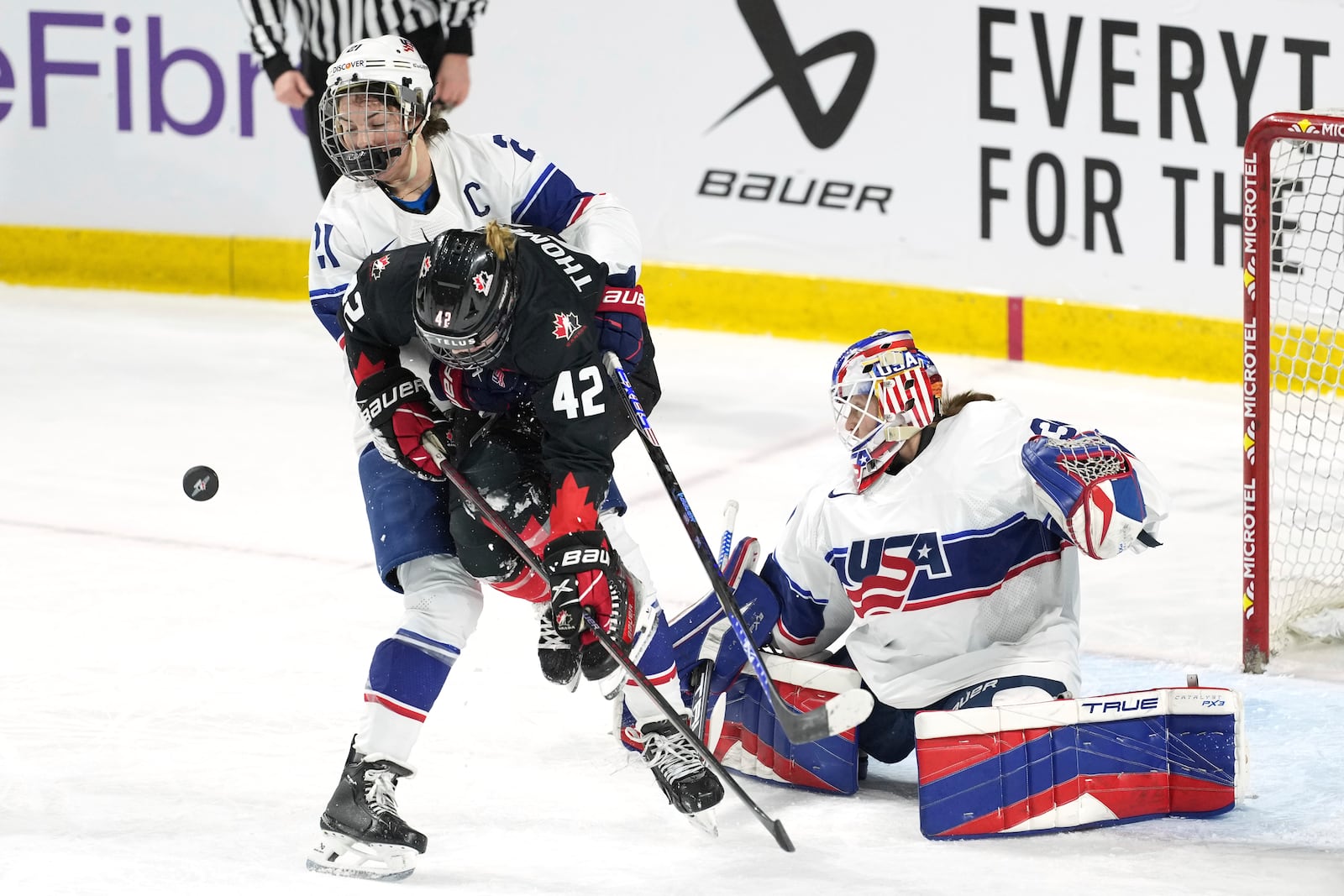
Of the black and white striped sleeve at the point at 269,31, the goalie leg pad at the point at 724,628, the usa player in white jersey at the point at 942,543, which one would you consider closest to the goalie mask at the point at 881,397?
the usa player in white jersey at the point at 942,543

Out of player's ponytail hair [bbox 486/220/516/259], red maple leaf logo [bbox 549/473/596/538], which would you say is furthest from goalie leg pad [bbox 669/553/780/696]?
player's ponytail hair [bbox 486/220/516/259]

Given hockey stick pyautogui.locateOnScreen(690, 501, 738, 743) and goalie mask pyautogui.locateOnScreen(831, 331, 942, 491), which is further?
hockey stick pyautogui.locateOnScreen(690, 501, 738, 743)

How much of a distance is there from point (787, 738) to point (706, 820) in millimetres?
213

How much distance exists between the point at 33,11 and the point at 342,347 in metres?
4.62

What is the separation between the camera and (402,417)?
3088 mm

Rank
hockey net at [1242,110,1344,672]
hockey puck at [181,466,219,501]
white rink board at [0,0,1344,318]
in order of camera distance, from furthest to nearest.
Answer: white rink board at [0,0,1344,318], hockey net at [1242,110,1344,672], hockey puck at [181,466,219,501]

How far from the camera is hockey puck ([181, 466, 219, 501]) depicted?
331 cm

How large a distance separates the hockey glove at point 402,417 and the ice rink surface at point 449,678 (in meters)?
0.62

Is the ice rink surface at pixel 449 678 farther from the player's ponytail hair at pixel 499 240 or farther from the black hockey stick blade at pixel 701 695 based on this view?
the player's ponytail hair at pixel 499 240

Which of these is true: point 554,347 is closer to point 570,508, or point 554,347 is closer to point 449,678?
point 570,508

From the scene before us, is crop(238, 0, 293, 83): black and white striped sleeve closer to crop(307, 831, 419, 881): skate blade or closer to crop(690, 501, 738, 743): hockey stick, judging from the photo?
crop(690, 501, 738, 743): hockey stick

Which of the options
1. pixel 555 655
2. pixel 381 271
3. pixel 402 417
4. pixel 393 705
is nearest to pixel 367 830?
pixel 393 705

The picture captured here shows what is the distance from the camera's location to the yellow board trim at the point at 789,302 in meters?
6.01

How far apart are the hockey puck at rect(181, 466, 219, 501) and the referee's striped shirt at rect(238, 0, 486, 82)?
341cm
